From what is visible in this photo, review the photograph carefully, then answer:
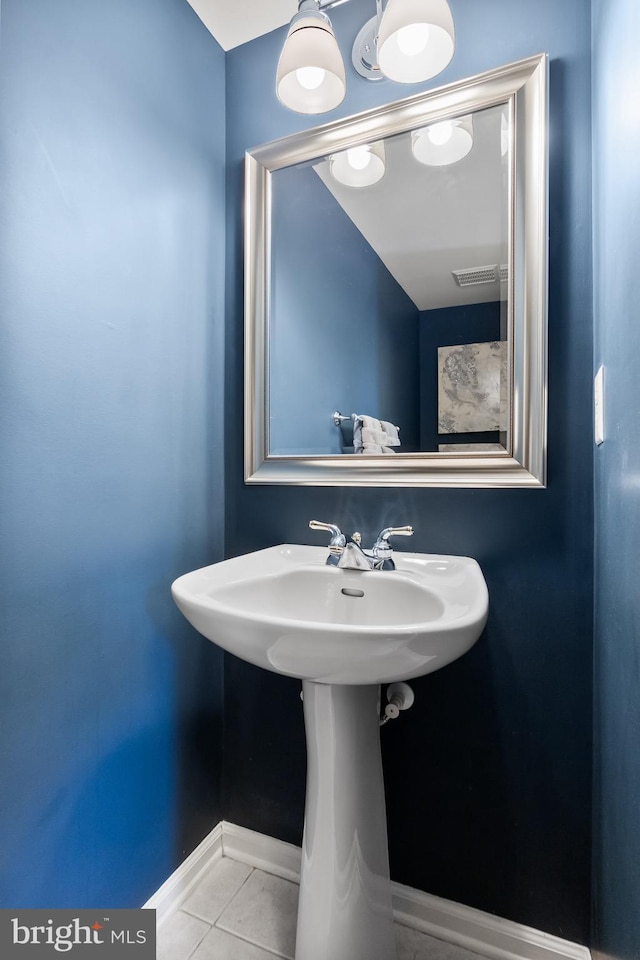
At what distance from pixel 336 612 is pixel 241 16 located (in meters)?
1.53

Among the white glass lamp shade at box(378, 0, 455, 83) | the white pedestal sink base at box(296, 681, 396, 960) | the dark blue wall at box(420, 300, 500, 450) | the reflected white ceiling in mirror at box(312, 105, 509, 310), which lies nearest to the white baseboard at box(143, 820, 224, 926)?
the white pedestal sink base at box(296, 681, 396, 960)

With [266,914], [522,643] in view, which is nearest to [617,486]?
[522,643]

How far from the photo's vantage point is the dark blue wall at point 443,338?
1.03 metres

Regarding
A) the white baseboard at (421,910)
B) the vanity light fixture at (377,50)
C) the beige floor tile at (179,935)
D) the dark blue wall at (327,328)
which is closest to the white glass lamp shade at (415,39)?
the vanity light fixture at (377,50)

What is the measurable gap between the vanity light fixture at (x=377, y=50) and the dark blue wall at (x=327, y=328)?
0.19m

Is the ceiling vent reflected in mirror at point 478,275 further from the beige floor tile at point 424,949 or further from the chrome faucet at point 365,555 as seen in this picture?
the beige floor tile at point 424,949

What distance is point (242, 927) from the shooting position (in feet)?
3.44

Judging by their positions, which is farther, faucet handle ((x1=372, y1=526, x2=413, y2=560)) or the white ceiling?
the white ceiling

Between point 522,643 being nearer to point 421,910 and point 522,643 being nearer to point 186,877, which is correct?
point 421,910

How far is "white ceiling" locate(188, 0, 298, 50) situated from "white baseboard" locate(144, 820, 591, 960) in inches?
84.6

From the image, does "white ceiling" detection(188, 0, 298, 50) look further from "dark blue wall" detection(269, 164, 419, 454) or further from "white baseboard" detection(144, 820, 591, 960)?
"white baseboard" detection(144, 820, 591, 960)

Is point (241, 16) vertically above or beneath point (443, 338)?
above

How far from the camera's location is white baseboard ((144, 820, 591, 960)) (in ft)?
3.18

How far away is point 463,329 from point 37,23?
96 cm
